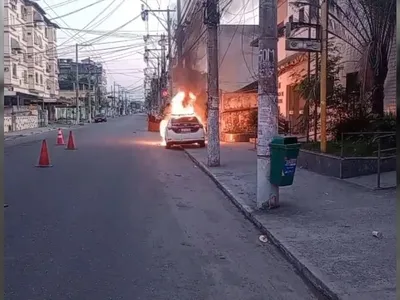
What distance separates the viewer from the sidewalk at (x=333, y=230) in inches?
207

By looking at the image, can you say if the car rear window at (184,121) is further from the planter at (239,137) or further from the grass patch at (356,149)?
the grass patch at (356,149)

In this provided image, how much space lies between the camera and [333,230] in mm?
7395

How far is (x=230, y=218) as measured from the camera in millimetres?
8867

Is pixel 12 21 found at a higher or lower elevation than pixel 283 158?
higher

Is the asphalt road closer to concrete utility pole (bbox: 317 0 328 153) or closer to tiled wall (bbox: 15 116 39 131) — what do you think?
concrete utility pole (bbox: 317 0 328 153)

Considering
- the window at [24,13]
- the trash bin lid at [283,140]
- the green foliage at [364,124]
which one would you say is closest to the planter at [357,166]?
the green foliage at [364,124]

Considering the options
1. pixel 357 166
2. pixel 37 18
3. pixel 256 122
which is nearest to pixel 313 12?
pixel 357 166

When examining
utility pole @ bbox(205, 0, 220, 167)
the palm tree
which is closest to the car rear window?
utility pole @ bbox(205, 0, 220, 167)

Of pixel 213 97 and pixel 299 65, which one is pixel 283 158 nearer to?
pixel 213 97

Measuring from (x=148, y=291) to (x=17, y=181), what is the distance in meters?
9.07

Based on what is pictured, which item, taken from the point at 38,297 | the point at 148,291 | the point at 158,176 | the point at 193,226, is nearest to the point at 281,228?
the point at 193,226

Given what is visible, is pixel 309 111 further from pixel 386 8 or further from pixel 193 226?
pixel 193 226

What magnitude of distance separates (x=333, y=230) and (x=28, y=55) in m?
61.5

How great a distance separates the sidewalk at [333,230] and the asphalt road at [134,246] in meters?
0.25
